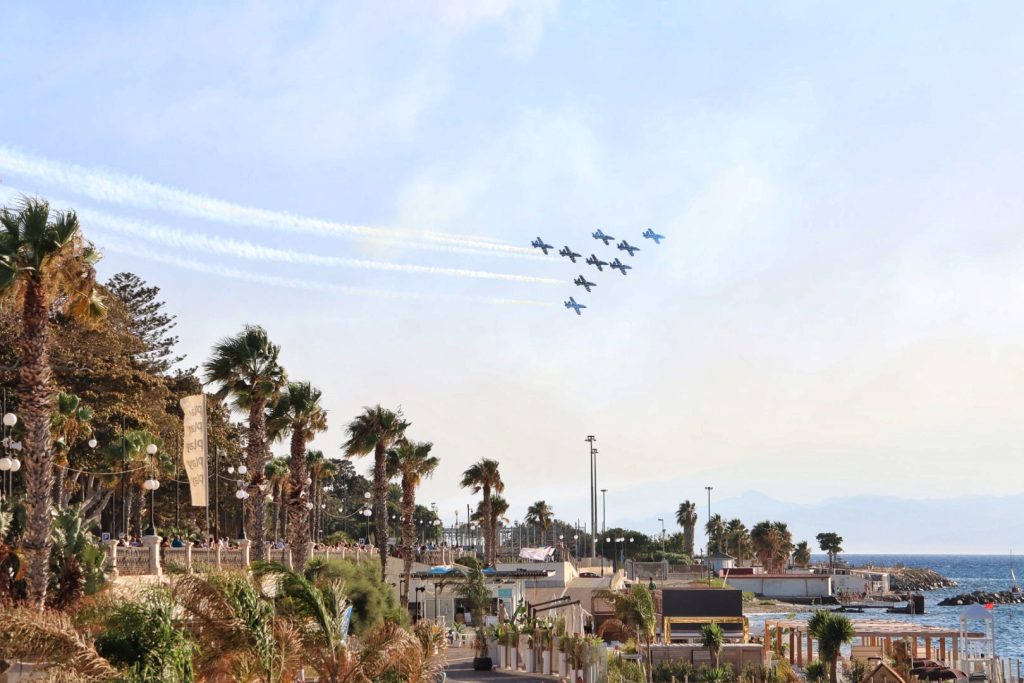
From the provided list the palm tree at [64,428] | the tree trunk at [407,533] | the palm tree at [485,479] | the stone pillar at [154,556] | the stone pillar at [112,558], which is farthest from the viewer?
the palm tree at [485,479]

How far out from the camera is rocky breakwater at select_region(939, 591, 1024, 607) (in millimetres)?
159250

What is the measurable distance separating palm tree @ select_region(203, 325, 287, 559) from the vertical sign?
29.4 feet

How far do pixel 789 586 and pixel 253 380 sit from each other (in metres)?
115

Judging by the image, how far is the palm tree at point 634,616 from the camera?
45.7 metres

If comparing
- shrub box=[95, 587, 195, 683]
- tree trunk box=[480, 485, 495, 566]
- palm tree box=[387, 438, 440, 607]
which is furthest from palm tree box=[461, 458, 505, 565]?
shrub box=[95, 587, 195, 683]

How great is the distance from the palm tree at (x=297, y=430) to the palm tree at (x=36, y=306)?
59.7 feet

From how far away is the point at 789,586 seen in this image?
146750 mm

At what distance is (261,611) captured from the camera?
21.5 meters

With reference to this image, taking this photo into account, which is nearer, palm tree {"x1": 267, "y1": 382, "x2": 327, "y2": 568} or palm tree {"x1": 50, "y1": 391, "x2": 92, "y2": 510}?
palm tree {"x1": 267, "y1": 382, "x2": 327, "y2": 568}

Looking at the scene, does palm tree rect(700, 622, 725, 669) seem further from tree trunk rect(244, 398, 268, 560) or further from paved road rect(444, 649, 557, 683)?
tree trunk rect(244, 398, 268, 560)

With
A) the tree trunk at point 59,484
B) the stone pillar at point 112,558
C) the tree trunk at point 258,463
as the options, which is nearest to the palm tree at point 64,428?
the tree trunk at point 59,484

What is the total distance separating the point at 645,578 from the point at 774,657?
5430cm

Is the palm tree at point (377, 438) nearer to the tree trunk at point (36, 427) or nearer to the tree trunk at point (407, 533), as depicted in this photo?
the tree trunk at point (407, 533)

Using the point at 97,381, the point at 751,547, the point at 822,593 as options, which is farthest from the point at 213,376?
the point at 751,547
